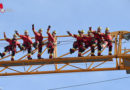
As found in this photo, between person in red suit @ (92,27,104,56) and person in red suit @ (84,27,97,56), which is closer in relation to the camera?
person in red suit @ (92,27,104,56)

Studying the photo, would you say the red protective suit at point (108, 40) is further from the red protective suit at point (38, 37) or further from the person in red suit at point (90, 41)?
the red protective suit at point (38, 37)

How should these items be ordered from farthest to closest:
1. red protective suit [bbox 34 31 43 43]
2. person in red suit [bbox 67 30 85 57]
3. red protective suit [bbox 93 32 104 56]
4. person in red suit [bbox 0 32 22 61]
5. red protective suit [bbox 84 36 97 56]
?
person in red suit [bbox 0 32 22 61], red protective suit [bbox 34 31 43 43], person in red suit [bbox 67 30 85 57], red protective suit [bbox 84 36 97 56], red protective suit [bbox 93 32 104 56]

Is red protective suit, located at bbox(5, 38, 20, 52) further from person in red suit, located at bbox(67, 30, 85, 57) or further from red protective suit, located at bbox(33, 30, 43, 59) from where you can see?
person in red suit, located at bbox(67, 30, 85, 57)

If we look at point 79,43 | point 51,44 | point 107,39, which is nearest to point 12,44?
point 51,44

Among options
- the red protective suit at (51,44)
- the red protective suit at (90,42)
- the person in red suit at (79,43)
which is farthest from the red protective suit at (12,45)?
the red protective suit at (90,42)

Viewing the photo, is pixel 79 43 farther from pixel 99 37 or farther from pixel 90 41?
pixel 99 37

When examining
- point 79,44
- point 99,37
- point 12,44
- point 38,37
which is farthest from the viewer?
point 12,44

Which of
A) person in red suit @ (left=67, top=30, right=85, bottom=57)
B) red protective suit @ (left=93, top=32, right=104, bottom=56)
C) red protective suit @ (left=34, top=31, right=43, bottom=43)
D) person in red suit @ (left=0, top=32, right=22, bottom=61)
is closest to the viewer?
red protective suit @ (left=93, top=32, right=104, bottom=56)

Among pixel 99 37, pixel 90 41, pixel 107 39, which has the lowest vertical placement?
pixel 90 41

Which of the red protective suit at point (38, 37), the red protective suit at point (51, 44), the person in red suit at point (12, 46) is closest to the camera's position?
the red protective suit at point (51, 44)

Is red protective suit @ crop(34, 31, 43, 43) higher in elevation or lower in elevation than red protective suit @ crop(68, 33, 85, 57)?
higher

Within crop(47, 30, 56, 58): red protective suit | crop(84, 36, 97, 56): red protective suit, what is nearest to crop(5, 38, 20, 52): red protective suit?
crop(47, 30, 56, 58): red protective suit

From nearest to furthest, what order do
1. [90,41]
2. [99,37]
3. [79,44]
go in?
[99,37]
[90,41]
[79,44]

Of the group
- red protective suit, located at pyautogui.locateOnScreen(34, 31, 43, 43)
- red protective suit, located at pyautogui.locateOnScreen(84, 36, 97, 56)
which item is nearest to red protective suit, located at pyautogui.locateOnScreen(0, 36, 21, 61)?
red protective suit, located at pyautogui.locateOnScreen(34, 31, 43, 43)
